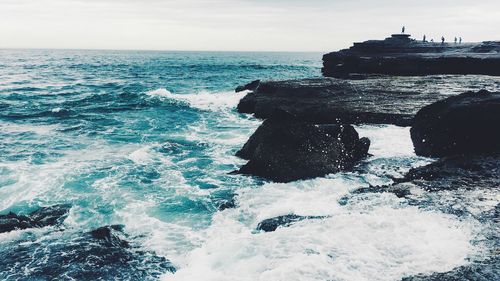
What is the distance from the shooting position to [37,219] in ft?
33.5

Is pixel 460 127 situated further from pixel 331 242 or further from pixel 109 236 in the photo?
pixel 109 236

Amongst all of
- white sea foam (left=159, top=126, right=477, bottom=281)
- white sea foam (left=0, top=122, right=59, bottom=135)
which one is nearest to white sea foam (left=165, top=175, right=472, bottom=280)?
white sea foam (left=159, top=126, right=477, bottom=281)

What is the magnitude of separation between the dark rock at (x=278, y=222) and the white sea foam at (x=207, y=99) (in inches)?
847

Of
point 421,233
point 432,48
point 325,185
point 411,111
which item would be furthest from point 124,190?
point 432,48

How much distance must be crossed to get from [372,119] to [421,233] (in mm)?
13703

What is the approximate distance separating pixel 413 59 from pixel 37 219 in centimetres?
3929

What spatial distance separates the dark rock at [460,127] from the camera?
42.4ft

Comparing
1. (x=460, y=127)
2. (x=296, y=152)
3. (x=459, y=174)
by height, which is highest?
(x=460, y=127)

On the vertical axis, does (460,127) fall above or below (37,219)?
above

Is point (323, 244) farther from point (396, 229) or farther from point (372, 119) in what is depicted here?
point (372, 119)

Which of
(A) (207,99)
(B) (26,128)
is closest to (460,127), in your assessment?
(B) (26,128)

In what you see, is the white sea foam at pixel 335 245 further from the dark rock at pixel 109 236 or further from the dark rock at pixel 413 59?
the dark rock at pixel 413 59

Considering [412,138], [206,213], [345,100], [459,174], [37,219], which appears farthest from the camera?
[345,100]

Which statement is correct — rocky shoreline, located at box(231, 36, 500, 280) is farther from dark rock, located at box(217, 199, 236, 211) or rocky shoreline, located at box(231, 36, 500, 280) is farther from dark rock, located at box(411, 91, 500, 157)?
dark rock, located at box(217, 199, 236, 211)
